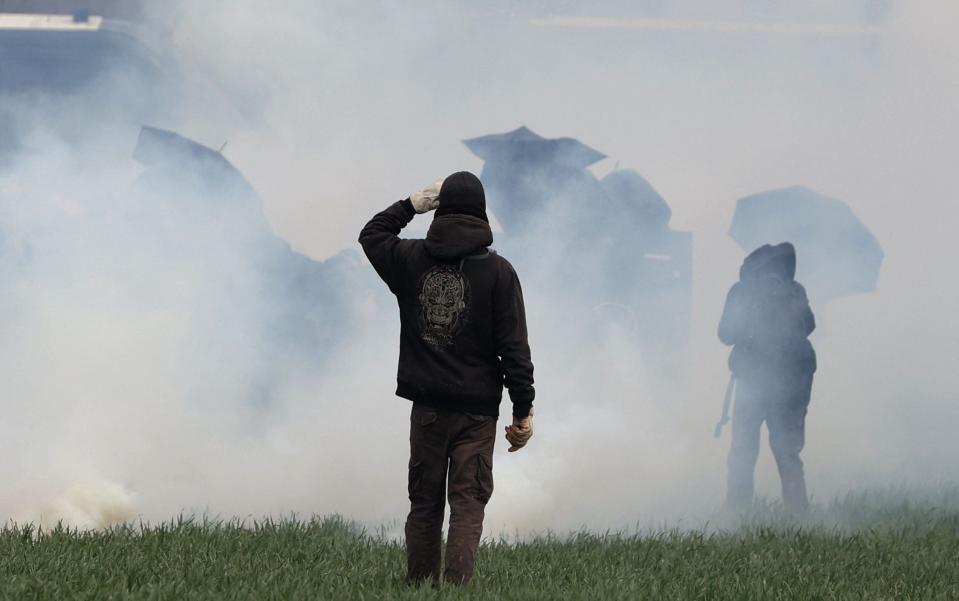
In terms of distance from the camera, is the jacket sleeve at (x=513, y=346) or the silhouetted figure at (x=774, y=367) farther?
the silhouetted figure at (x=774, y=367)

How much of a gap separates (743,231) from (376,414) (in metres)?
3.66

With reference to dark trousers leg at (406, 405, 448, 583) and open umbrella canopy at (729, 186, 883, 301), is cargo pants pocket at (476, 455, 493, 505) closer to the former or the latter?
dark trousers leg at (406, 405, 448, 583)

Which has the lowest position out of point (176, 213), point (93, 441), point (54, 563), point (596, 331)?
point (54, 563)

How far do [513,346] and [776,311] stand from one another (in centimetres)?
491

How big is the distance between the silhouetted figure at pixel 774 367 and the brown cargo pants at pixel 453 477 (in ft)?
15.4

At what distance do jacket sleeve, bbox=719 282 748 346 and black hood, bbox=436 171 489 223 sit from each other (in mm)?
4857

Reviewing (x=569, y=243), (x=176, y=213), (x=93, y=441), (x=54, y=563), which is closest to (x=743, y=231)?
(x=569, y=243)

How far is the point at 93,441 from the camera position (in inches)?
411

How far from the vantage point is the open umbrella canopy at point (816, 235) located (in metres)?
12.1

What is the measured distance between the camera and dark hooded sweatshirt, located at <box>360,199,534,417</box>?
5.66 meters

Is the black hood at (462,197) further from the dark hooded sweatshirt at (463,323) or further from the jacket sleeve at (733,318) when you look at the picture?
the jacket sleeve at (733,318)

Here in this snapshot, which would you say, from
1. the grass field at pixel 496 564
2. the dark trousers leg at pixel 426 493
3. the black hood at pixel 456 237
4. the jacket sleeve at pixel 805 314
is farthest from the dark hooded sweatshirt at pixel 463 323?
the jacket sleeve at pixel 805 314

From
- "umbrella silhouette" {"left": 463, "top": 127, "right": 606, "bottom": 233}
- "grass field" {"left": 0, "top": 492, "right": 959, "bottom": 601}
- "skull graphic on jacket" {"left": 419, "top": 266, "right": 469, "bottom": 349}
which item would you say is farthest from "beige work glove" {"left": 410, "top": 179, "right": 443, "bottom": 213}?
"umbrella silhouette" {"left": 463, "top": 127, "right": 606, "bottom": 233}

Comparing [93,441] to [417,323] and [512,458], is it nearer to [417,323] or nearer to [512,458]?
[512,458]
